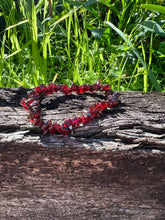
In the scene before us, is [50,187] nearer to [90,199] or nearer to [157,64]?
[90,199]

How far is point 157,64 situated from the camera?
5.16ft

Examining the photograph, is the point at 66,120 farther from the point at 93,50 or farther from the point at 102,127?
the point at 93,50

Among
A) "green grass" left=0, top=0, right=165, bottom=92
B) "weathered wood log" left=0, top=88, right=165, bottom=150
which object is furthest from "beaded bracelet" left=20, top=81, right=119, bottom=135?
"green grass" left=0, top=0, right=165, bottom=92

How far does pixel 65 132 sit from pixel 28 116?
15cm

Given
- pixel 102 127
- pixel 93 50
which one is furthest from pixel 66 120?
pixel 93 50

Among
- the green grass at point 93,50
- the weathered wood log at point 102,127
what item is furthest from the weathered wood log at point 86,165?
the green grass at point 93,50

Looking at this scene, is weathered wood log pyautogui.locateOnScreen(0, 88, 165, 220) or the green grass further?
the green grass

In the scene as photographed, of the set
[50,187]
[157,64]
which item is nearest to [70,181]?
[50,187]

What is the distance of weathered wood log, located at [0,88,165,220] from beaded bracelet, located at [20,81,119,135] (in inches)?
0.9

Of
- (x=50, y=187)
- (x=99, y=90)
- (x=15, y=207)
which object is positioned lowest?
(x=15, y=207)

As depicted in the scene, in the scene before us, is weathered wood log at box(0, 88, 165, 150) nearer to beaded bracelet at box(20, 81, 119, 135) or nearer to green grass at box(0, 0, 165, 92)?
beaded bracelet at box(20, 81, 119, 135)

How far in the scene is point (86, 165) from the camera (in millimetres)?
844

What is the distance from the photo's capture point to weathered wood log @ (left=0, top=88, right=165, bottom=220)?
2.66 ft

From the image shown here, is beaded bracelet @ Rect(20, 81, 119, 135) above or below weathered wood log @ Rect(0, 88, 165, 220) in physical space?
above
